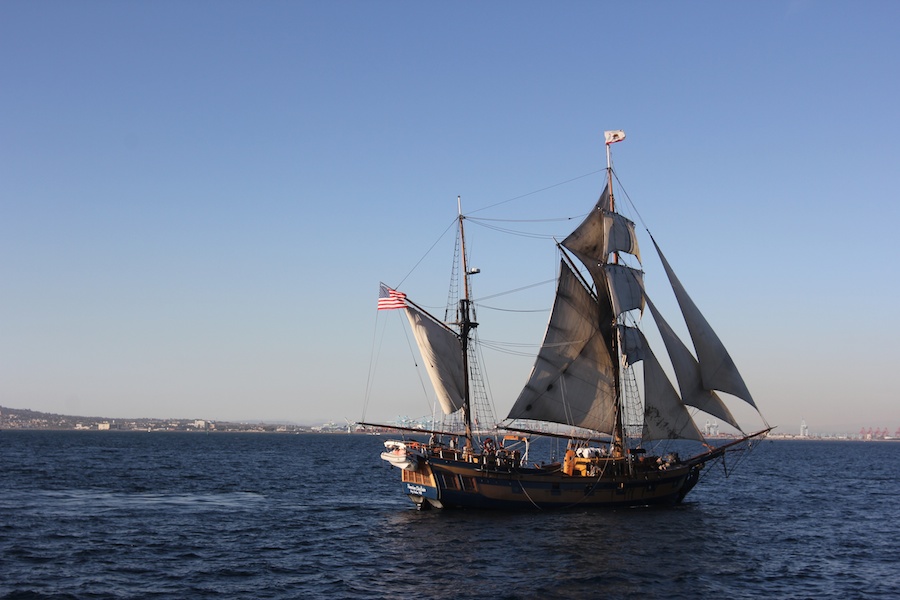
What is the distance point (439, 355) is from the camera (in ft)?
181

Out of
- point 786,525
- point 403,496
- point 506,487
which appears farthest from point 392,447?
point 786,525

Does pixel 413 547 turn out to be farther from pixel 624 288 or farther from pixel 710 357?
pixel 624 288

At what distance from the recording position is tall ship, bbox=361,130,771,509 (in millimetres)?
51781

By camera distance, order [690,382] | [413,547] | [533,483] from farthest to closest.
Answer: [690,382] → [533,483] → [413,547]

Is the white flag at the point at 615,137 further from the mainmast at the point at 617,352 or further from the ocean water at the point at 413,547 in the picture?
the ocean water at the point at 413,547

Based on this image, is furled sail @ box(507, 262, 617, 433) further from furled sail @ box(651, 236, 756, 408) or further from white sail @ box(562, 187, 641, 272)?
→ furled sail @ box(651, 236, 756, 408)

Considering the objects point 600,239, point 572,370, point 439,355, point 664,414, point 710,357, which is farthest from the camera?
point 600,239

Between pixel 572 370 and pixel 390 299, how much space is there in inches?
550

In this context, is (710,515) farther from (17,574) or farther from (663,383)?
(17,574)

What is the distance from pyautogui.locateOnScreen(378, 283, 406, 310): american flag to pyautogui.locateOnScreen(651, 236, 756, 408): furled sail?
19.0 metres

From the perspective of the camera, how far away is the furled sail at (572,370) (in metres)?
56.9

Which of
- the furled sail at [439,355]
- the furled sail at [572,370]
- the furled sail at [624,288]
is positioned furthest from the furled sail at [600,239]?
the furled sail at [439,355]

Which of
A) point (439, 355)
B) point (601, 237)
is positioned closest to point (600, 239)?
point (601, 237)

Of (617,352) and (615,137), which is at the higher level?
(615,137)
